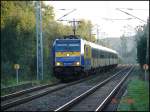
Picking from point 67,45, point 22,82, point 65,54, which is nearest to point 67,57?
point 65,54

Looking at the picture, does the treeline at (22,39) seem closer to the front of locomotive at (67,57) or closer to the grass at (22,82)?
the grass at (22,82)

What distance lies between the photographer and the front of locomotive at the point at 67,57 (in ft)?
128

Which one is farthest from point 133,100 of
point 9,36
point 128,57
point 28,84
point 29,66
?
point 128,57

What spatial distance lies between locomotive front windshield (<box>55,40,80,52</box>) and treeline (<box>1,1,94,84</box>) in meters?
6.31

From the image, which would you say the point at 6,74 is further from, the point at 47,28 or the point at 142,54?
the point at 142,54

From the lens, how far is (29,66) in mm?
46906

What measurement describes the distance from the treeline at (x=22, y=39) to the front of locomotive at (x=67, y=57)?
6001 millimetres

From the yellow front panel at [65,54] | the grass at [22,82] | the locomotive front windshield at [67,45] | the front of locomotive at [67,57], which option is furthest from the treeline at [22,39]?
the locomotive front windshield at [67,45]

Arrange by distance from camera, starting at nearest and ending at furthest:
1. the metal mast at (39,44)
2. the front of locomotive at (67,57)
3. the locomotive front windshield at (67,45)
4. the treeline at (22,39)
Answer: the front of locomotive at (67,57) < the locomotive front windshield at (67,45) < the metal mast at (39,44) < the treeline at (22,39)

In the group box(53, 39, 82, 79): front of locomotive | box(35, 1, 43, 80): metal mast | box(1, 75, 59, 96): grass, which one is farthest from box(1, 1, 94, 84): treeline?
box(53, 39, 82, 79): front of locomotive

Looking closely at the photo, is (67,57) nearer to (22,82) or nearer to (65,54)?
(65,54)

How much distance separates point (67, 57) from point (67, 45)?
92cm

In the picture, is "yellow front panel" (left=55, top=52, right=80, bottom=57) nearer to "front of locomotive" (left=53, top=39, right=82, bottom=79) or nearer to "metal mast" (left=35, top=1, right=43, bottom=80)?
"front of locomotive" (left=53, top=39, right=82, bottom=79)

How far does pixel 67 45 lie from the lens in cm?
3931
